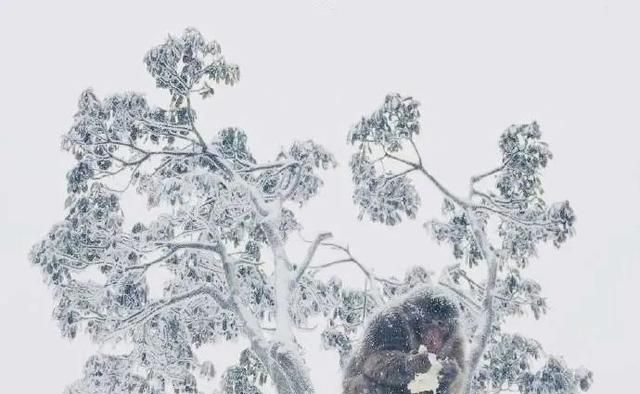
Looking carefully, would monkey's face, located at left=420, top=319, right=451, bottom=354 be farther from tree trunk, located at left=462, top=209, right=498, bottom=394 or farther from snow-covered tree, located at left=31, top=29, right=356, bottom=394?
snow-covered tree, located at left=31, top=29, right=356, bottom=394

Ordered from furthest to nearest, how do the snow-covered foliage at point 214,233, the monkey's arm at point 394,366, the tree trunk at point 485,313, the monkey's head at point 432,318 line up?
the snow-covered foliage at point 214,233
the tree trunk at point 485,313
the monkey's head at point 432,318
the monkey's arm at point 394,366

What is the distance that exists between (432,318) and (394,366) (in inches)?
8.5

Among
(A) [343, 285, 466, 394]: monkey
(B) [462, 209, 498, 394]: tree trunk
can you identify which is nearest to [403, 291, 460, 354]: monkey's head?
(A) [343, 285, 466, 394]: monkey

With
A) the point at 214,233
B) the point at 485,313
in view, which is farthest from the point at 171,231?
the point at 485,313

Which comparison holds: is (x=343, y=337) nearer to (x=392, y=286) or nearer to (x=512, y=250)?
(x=392, y=286)

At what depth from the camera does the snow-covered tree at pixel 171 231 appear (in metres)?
9.95

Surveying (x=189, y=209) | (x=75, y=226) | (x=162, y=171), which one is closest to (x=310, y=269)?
(x=189, y=209)

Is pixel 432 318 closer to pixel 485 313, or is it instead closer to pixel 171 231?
pixel 485 313

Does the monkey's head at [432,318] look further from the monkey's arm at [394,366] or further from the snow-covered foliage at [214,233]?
the snow-covered foliage at [214,233]

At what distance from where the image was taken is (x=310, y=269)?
10.7 metres

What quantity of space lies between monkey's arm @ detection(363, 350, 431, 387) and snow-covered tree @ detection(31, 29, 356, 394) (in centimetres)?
684

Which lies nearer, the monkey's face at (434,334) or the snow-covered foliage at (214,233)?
the monkey's face at (434,334)

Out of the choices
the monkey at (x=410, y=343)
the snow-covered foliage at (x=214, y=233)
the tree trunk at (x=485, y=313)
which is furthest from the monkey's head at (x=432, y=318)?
the snow-covered foliage at (x=214, y=233)

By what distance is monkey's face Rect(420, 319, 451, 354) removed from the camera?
251cm
